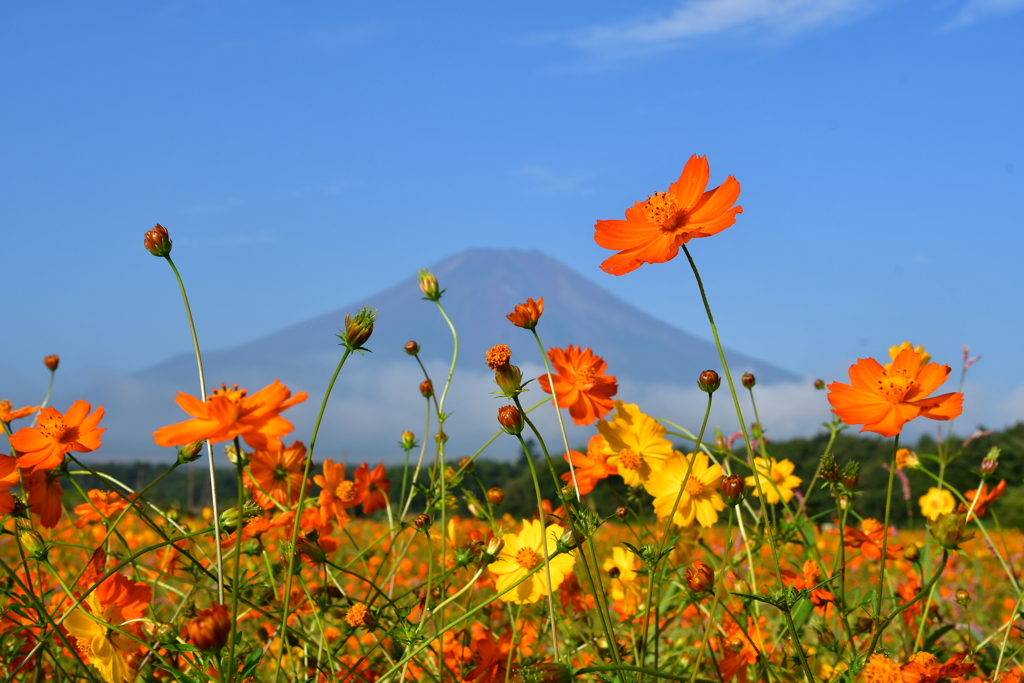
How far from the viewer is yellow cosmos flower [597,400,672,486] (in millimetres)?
1352

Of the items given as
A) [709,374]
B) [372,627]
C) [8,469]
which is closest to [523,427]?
[709,374]

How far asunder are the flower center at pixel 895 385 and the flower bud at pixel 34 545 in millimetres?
1176

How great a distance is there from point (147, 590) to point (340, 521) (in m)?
0.42

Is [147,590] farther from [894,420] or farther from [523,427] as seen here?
[894,420]

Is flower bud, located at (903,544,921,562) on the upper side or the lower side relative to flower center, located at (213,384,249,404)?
lower

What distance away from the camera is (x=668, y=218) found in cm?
114

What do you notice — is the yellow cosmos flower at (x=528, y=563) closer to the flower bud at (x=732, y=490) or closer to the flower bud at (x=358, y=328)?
the flower bud at (x=732, y=490)

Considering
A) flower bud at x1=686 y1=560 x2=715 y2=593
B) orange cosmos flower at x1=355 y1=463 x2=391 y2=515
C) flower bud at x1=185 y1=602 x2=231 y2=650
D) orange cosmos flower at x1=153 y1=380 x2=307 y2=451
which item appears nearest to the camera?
flower bud at x1=185 y1=602 x2=231 y2=650

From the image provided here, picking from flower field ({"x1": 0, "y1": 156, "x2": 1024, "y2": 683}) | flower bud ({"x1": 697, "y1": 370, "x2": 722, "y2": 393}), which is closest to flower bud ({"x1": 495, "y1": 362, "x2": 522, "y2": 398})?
flower field ({"x1": 0, "y1": 156, "x2": 1024, "y2": 683})

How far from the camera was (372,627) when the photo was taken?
1.15 m

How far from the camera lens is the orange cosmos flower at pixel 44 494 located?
118cm

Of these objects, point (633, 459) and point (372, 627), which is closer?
point (372, 627)

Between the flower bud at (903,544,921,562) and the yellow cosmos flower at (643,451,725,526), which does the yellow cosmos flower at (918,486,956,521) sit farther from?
the yellow cosmos flower at (643,451,725,526)

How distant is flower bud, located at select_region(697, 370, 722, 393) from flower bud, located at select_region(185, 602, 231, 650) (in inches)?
27.4
